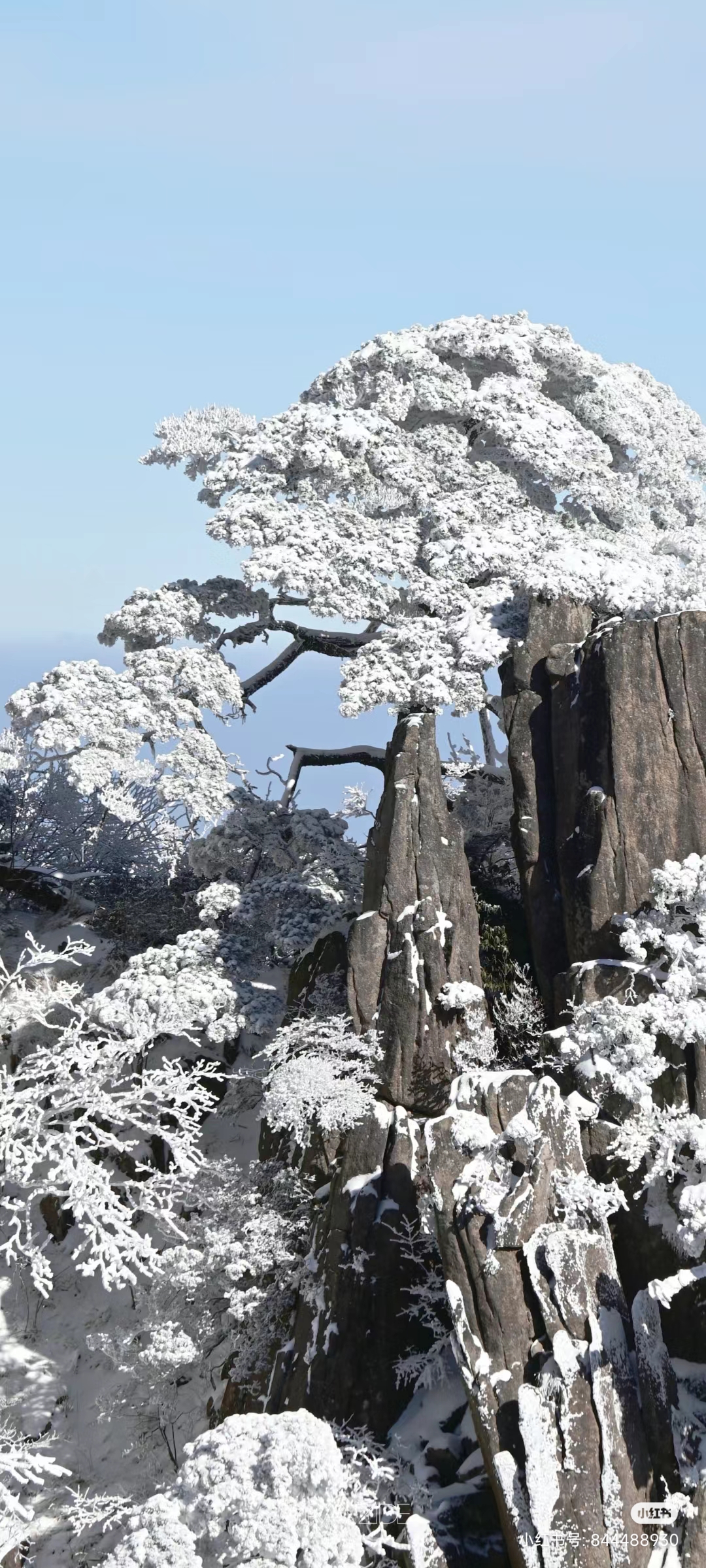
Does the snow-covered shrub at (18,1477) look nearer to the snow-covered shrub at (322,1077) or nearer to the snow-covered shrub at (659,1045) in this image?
the snow-covered shrub at (322,1077)

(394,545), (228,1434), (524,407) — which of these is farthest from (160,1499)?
(524,407)

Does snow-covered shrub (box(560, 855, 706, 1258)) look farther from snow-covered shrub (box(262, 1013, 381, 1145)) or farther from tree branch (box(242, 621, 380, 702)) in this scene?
tree branch (box(242, 621, 380, 702))

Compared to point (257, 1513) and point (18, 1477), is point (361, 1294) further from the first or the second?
point (18, 1477)

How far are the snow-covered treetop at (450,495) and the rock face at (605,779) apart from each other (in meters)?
2.12

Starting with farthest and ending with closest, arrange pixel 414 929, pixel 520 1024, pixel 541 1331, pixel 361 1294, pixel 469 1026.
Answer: pixel 414 929 → pixel 520 1024 → pixel 469 1026 → pixel 361 1294 → pixel 541 1331

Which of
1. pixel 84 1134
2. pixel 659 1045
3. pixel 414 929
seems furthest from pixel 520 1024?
pixel 84 1134

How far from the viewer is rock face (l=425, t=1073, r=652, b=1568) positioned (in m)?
14.0

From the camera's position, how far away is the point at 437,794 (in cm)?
2170

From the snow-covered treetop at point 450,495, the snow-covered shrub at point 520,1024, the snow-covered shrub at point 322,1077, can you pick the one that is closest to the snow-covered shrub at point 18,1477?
the snow-covered shrub at point 322,1077

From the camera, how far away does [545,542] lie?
82.3 ft

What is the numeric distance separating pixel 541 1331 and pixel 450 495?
17.3m

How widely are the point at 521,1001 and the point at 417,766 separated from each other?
450 cm

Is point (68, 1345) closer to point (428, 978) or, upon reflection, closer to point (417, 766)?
point (428, 978)

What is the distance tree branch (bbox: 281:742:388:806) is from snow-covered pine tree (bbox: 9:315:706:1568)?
0.08 meters
